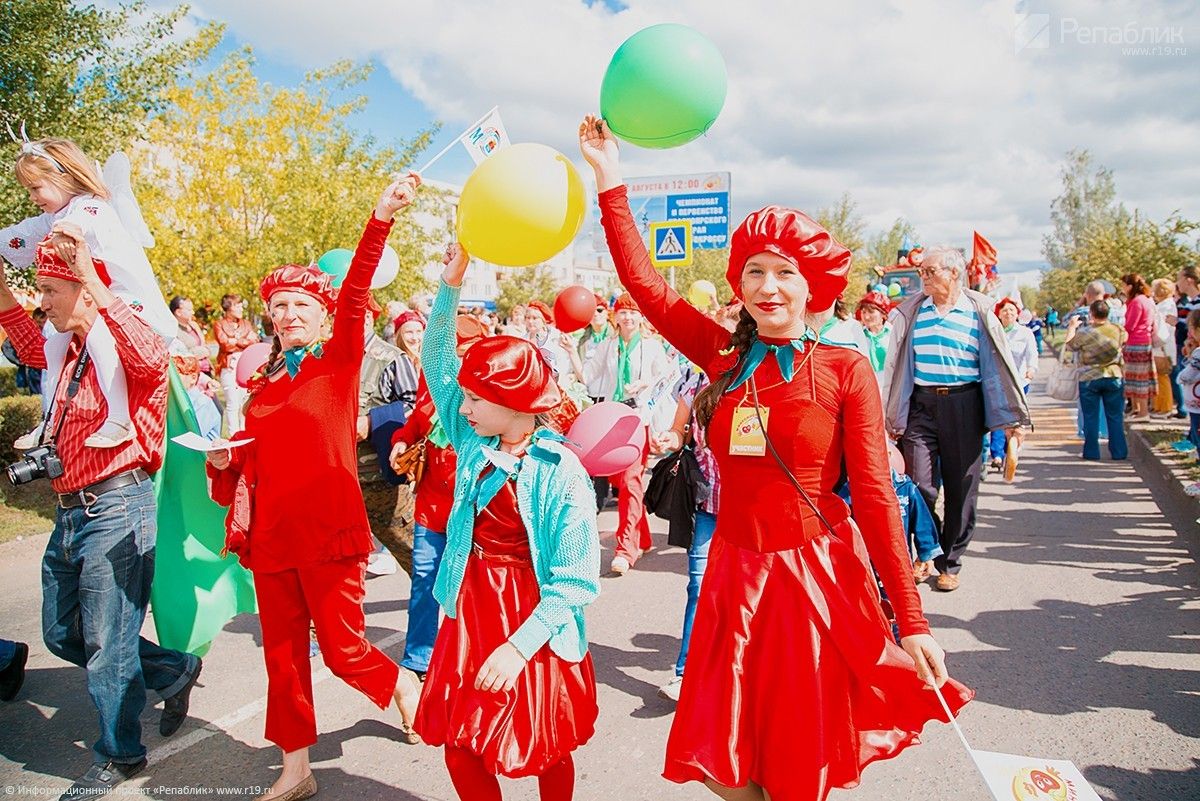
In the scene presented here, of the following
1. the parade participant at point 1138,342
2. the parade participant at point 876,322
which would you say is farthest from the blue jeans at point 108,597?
the parade participant at point 1138,342

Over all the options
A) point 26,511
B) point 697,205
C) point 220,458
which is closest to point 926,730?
point 220,458

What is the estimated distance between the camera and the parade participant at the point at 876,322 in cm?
831

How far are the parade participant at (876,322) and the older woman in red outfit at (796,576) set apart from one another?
20.8ft

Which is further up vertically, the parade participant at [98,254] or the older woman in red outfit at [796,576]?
the parade participant at [98,254]

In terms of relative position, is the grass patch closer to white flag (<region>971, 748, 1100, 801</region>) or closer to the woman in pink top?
white flag (<region>971, 748, 1100, 801</region>)

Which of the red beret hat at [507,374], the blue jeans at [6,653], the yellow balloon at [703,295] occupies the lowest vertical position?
the blue jeans at [6,653]

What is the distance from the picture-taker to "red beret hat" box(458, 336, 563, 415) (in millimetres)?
2367

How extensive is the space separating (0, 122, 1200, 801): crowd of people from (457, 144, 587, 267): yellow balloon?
0.12 m

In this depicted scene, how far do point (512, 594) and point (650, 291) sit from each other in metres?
1.00

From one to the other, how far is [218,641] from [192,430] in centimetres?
174

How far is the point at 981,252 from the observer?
8.21 meters

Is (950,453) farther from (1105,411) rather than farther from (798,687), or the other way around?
(1105,411)

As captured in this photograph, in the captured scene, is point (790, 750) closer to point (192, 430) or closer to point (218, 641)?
point (192, 430)

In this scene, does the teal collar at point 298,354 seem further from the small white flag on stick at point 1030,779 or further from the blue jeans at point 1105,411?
the blue jeans at point 1105,411
